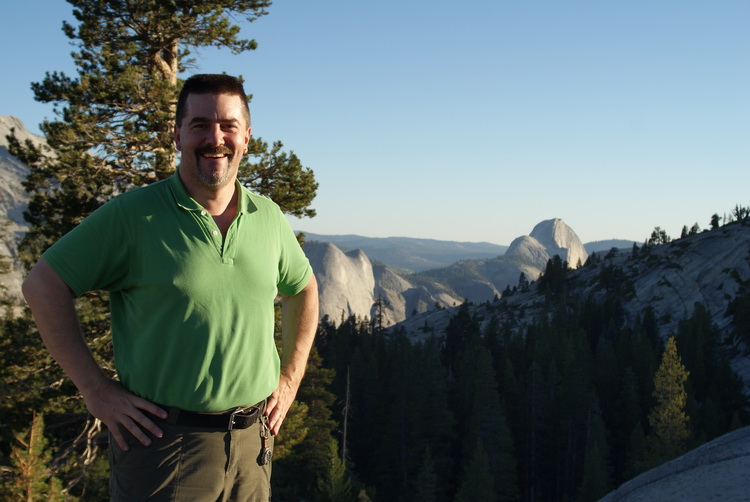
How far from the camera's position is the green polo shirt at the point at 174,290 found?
11.2 feet

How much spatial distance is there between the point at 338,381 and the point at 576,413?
20445 mm

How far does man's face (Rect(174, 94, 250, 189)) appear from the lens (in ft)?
11.9

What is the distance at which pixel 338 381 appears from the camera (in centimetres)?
5662

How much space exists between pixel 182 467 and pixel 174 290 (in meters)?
1.00

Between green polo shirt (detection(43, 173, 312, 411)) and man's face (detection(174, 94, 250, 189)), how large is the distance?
0.16m

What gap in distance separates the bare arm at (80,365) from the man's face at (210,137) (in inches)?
37.6

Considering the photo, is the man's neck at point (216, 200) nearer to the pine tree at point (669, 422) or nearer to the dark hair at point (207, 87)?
the dark hair at point (207, 87)


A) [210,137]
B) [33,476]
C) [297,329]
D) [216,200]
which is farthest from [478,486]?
[210,137]

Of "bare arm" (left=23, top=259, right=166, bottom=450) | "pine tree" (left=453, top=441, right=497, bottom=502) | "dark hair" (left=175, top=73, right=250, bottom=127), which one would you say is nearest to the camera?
"bare arm" (left=23, top=259, right=166, bottom=450)

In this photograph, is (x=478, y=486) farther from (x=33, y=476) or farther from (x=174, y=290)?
(x=174, y=290)

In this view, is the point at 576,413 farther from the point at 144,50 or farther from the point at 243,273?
the point at 243,273

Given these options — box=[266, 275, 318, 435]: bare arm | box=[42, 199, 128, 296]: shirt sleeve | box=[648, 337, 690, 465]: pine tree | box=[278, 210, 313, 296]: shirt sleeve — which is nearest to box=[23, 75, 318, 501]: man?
box=[42, 199, 128, 296]: shirt sleeve

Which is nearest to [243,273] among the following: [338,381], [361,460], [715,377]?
[361,460]

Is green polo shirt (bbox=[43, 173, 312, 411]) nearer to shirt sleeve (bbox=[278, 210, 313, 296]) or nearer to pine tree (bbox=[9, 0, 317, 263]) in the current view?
shirt sleeve (bbox=[278, 210, 313, 296])
